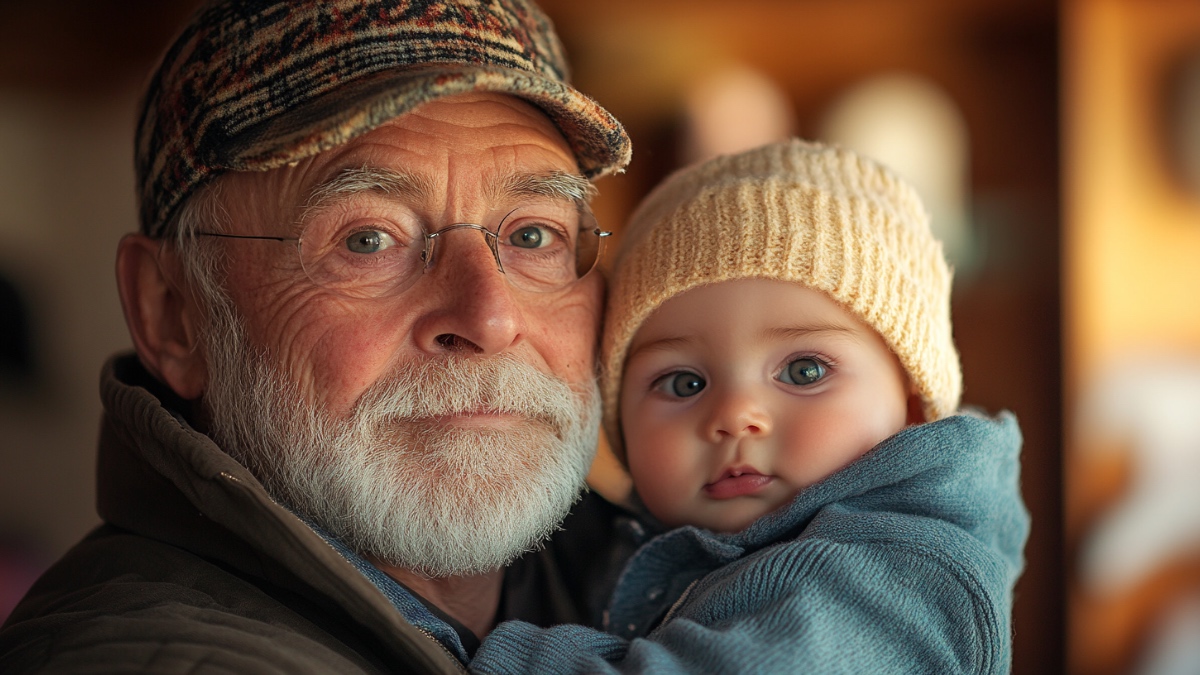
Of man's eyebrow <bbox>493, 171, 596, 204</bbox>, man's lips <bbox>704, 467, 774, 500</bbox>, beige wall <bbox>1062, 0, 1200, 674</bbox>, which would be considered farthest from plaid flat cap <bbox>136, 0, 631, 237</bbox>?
beige wall <bbox>1062, 0, 1200, 674</bbox>

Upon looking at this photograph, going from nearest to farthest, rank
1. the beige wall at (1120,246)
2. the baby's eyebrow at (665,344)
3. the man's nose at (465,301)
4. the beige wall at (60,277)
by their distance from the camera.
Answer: the man's nose at (465,301) → the baby's eyebrow at (665,344) → the beige wall at (1120,246) → the beige wall at (60,277)

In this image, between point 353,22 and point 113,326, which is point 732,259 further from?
point 113,326

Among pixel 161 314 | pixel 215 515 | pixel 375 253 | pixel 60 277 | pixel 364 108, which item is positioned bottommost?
pixel 60 277

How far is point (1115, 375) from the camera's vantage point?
393 cm

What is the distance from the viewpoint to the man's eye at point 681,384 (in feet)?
5.18

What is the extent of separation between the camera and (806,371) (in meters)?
1.51

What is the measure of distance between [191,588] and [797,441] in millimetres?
833

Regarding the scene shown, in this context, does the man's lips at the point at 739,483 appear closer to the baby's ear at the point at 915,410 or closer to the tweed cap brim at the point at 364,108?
the baby's ear at the point at 915,410

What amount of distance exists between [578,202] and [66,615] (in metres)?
0.96

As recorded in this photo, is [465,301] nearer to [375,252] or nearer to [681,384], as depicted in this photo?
[375,252]

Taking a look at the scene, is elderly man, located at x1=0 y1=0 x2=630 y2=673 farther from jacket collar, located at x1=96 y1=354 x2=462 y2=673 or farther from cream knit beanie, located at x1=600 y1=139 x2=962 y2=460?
cream knit beanie, located at x1=600 y1=139 x2=962 y2=460

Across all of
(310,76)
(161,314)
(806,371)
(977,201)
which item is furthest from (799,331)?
(977,201)

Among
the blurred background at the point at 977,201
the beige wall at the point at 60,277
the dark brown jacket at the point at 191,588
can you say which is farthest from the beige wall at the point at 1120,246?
the beige wall at the point at 60,277

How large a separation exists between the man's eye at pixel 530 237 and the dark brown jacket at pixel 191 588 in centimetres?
57
